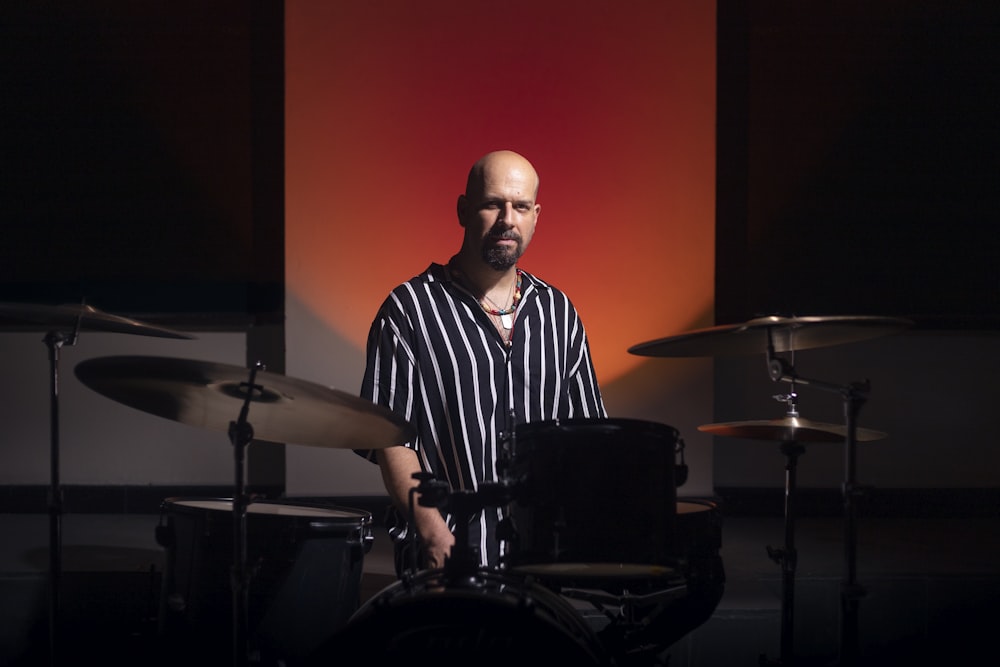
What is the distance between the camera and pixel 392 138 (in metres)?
4.82

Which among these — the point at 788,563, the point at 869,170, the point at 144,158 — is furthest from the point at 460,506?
the point at 869,170

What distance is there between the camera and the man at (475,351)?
9.22 ft

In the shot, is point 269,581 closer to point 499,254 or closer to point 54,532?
point 54,532

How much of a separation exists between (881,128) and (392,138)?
2233mm

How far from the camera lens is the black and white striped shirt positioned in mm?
2814

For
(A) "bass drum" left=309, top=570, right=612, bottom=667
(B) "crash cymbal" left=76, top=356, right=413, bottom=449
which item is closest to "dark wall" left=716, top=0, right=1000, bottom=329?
(B) "crash cymbal" left=76, top=356, right=413, bottom=449

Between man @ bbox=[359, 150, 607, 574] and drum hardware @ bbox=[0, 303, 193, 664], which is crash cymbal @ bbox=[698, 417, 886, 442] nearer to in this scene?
man @ bbox=[359, 150, 607, 574]

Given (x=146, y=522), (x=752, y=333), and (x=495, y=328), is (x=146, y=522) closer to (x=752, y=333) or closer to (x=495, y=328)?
(x=495, y=328)

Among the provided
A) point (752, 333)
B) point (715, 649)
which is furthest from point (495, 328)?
point (715, 649)

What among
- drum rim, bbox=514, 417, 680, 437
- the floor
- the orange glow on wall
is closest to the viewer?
drum rim, bbox=514, 417, 680, 437

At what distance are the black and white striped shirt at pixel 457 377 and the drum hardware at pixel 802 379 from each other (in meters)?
0.35

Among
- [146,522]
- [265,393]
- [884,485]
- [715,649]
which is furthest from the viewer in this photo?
[884,485]

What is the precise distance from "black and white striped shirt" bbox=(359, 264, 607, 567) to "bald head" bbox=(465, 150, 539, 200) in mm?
270

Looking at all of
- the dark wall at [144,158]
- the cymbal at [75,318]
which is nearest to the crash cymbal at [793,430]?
the cymbal at [75,318]
